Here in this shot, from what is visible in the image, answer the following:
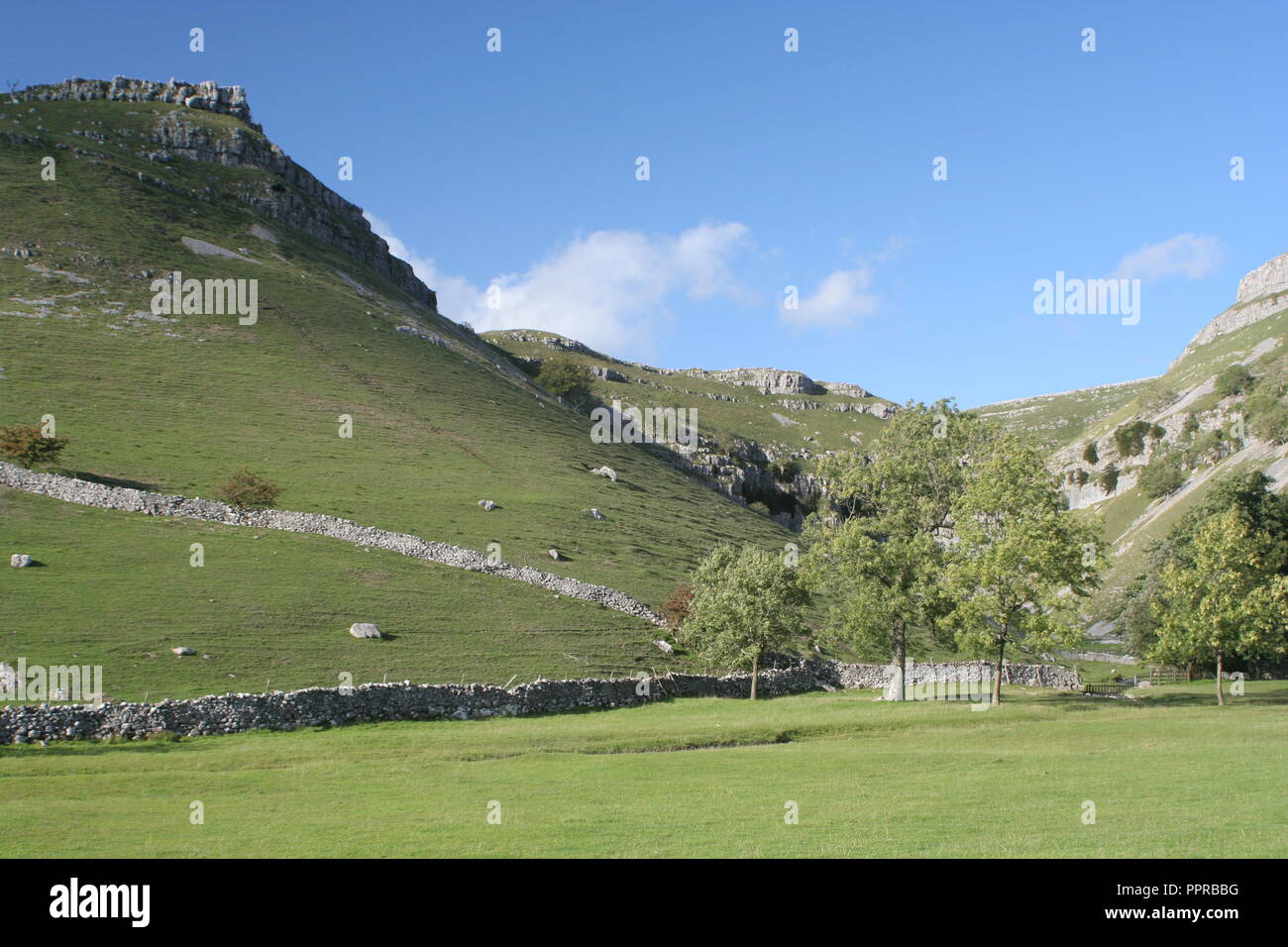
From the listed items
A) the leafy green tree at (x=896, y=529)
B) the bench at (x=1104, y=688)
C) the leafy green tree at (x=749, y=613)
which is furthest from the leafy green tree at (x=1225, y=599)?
the leafy green tree at (x=749, y=613)

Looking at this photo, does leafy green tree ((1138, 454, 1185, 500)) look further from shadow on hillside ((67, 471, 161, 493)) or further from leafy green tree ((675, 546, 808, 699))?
shadow on hillside ((67, 471, 161, 493))

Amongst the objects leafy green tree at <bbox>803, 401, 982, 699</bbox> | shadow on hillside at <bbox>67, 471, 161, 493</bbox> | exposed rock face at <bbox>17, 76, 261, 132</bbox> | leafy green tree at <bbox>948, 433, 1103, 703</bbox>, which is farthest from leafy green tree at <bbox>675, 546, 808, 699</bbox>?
exposed rock face at <bbox>17, 76, 261, 132</bbox>

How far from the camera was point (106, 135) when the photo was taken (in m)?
152

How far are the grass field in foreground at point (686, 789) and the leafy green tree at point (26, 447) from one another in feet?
136

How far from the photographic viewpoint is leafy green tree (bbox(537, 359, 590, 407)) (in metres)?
170

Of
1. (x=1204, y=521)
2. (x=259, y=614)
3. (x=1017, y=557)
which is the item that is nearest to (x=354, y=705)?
(x=259, y=614)

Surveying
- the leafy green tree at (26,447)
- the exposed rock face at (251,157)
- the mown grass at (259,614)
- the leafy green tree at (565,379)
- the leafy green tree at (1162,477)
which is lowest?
the mown grass at (259,614)

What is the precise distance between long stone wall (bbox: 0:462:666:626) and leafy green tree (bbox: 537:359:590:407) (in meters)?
101

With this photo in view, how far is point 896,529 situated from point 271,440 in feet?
206

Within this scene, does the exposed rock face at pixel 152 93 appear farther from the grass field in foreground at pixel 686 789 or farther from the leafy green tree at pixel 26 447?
the grass field in foreground at pixel 686 789

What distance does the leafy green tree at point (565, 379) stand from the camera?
169875mm

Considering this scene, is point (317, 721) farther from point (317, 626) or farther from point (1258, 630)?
point (1258, 630)

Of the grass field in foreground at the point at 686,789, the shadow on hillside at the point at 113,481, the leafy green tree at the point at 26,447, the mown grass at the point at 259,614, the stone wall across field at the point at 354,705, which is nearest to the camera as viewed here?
the grass field in foreground at the point at 686,789
